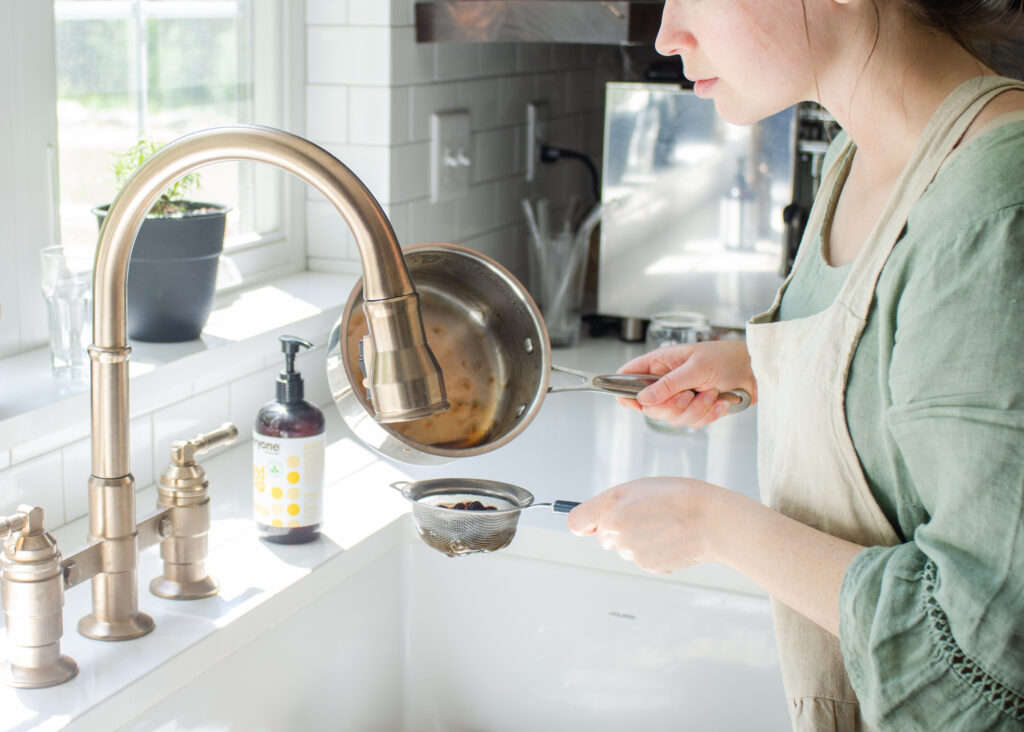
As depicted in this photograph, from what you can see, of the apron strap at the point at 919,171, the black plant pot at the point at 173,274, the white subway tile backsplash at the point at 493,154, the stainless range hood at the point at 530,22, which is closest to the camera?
the apron strap at the point at 919,171

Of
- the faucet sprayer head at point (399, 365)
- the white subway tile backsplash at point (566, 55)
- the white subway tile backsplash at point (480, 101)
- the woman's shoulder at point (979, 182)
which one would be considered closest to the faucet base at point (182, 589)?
the faucet sprayer head at point (399, 365)

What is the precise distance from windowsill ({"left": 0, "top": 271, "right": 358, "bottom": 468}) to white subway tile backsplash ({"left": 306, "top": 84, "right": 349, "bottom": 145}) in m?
0.22

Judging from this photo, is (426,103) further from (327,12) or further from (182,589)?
(182,589)

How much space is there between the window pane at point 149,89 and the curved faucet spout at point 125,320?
21.2 inches

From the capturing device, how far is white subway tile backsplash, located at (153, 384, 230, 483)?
145 cm

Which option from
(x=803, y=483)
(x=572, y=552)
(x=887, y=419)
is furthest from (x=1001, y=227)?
(x=572, y=552)

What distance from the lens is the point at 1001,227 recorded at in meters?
0.72

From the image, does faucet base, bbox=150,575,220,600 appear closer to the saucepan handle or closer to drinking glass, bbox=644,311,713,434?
the saucepan handle

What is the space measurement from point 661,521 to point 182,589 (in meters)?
0.50

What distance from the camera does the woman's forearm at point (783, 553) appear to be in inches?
32.2

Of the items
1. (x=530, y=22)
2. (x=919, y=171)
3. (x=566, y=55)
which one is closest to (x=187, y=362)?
(x=530, y=22)

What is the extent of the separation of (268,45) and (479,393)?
0.92 meters

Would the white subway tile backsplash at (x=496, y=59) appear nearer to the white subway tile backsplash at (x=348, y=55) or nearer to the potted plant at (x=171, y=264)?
the white subway tile backsplash at (x=348, y=55)

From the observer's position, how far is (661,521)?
92 cm
